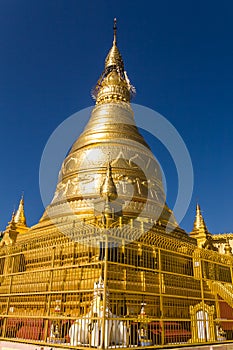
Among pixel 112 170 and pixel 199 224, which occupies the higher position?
pixel 112 170

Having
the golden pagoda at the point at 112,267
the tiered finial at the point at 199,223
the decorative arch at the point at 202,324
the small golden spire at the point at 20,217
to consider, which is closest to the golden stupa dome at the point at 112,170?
the golden pagoda at the point at 112,267

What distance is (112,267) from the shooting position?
9.97 meters

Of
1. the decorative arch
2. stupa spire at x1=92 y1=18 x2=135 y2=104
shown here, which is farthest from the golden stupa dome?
the decorative arch

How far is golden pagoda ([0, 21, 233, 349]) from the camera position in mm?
7375

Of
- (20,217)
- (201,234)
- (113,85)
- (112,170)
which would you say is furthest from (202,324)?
(113,85)

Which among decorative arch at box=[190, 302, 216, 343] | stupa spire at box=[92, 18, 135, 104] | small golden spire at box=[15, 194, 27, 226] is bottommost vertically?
decorative arch at box=[190, 302, 216, 343]

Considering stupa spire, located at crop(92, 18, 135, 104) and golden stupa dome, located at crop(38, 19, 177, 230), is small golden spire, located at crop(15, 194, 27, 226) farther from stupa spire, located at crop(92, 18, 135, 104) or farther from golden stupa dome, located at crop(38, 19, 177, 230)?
stupa spire, located at crop(92, 18, 135, 104)

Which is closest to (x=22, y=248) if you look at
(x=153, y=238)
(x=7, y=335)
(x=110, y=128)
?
(x=7, y=335)

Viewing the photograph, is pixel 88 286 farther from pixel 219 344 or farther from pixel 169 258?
pixel 219 344

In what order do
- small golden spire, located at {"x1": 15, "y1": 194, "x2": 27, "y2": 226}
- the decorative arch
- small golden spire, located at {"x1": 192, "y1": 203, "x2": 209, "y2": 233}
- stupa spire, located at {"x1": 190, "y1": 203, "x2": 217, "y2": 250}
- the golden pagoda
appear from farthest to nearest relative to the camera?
1. small golden spire, located at {"x1": 15, "y1": 194, "x2": 27, "y2": 226}
2. small golden spire, located at {"x1": 192, "y1": 203, "x2": 209, "y2": 233}
3. stupa spire, located at {"x1": 190, "y1": 203, "x2": 217, "y2": 250}
4. the decorative arch
5. the golden pagoda

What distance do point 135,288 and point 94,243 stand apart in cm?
283

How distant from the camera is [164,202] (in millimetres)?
19516

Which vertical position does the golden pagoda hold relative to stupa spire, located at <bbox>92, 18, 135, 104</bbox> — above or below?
below

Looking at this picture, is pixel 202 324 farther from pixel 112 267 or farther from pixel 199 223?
pixel 199 223
